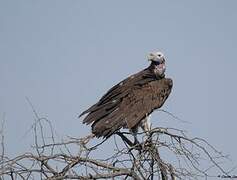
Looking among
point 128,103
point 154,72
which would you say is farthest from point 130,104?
point 154,72

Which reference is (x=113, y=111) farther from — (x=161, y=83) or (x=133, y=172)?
(x=133, y=172)

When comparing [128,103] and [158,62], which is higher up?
[158,62]

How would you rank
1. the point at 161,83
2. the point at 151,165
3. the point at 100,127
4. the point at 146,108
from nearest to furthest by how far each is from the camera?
1. the point at 151,165
2. the point at 100,127
3. the point at 146,108
4. the point at 161,83

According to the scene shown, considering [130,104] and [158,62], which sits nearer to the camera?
[130,104]

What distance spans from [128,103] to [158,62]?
5.08 ft

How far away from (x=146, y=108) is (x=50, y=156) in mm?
2458

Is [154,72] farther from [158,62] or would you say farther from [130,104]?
[130,104]

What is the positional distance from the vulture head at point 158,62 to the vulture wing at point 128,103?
12.4 inches

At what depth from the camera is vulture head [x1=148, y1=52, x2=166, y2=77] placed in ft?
25.5

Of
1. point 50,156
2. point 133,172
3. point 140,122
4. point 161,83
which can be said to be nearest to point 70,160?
point 50,156

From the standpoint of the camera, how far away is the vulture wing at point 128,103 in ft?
19.7

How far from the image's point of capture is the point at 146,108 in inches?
265

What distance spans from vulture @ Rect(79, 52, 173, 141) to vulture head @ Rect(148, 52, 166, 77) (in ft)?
0.46

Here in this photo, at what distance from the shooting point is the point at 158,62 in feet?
26.0
